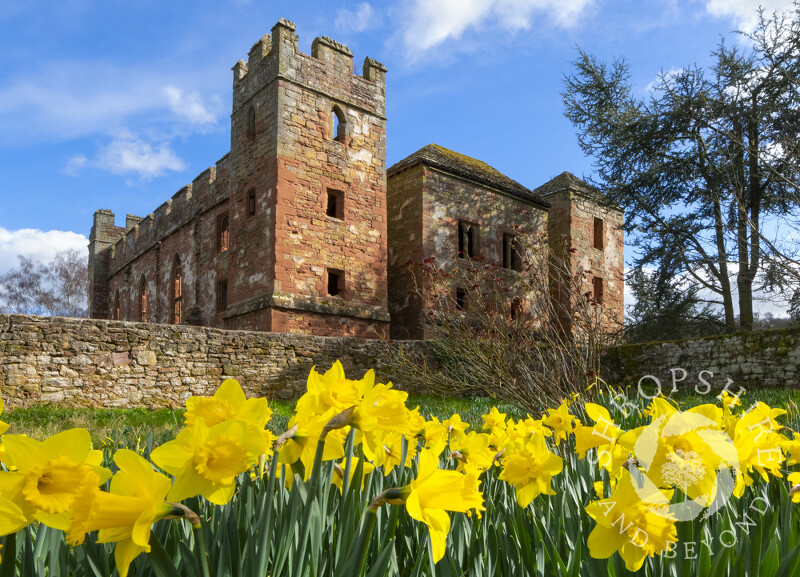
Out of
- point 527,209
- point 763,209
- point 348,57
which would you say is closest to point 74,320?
point 348,57

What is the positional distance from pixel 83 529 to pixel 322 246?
15075mm

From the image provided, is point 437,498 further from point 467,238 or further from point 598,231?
point 598,231

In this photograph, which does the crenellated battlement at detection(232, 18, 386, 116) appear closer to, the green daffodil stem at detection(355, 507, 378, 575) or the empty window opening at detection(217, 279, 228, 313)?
the empty window opening at detection(217, 279, 228, 313)

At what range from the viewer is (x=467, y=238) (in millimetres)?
18547

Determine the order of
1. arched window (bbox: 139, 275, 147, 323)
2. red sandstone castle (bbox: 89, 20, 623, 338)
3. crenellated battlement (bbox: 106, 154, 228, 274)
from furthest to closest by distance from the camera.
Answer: arched window (bbox: 139, 275, 147, 323)
crenellated battlement (bbox: 106, 154, 228, 274)
red sandstone castle (bbox: 89, 20, 623, 338)

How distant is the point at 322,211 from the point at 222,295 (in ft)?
15.4

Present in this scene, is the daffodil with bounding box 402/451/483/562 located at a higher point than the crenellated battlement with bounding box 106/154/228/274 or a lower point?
lower

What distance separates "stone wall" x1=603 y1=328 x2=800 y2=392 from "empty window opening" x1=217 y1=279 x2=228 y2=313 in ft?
37.0

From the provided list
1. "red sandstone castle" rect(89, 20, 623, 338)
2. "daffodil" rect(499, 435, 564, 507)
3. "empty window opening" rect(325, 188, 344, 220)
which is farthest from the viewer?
"empty window opening" rect(325, 188, 344, 220)

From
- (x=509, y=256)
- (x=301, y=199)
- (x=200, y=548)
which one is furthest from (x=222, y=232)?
(x=200, y=548)

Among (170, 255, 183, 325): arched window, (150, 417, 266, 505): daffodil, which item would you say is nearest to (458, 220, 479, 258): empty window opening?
(170, 255, 183, 325): arched window

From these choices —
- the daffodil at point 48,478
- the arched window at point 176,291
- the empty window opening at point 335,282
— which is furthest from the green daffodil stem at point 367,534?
the arched window at point 176,291

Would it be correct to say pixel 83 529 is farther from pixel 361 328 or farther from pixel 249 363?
pixel 361 328

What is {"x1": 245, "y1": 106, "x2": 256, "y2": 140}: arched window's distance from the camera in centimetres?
1659
